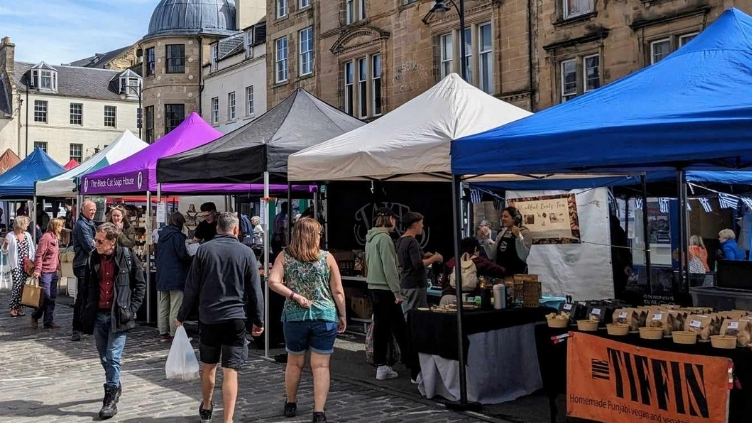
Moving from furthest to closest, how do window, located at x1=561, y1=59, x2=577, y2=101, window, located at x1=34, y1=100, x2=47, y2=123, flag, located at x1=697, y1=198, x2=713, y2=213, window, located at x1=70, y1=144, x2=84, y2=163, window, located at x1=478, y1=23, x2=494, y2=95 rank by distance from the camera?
1. window, located at x1=70, y1=144, x2=84, y2=163
2. window, located at x1=34, y1=100, x2=47, y2=123
3. window, located at x1=478, y1=23, x2=494, y2=95
4. window, located at x1=561, y1=59, x2=577, y2=101
5. flag, located at x1=697, y1=198, x2=713, y2=213

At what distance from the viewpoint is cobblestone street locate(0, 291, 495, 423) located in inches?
275

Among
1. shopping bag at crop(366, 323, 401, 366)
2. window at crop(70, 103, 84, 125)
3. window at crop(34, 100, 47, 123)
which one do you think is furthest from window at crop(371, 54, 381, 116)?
window at crop(34, 100, 47, 123)

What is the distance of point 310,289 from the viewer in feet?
21.0

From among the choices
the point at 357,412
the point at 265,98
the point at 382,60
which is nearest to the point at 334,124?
the point at 357,412

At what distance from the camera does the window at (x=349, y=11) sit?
3050 centimetres

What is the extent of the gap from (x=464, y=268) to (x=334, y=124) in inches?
155

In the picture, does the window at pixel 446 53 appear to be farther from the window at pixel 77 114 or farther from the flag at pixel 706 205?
the window at pixel 77 114

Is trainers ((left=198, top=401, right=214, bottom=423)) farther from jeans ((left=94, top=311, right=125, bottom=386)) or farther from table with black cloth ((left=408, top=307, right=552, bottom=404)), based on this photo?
table with black cloth ((left=408, top=307, right=552, bottom=404))

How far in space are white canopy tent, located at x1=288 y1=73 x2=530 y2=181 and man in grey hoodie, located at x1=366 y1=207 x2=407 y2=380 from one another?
68 centimetres

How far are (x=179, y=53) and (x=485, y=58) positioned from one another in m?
26.6

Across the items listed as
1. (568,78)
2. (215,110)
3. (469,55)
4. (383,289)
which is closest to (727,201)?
(568,78)

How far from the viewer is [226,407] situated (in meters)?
6.13

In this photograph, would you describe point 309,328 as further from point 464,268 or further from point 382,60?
point 382,60

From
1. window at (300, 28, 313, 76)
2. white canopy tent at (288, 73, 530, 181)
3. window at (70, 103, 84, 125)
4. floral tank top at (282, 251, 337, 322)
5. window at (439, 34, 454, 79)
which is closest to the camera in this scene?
floral tank top at (282, 251, 337, 322)
